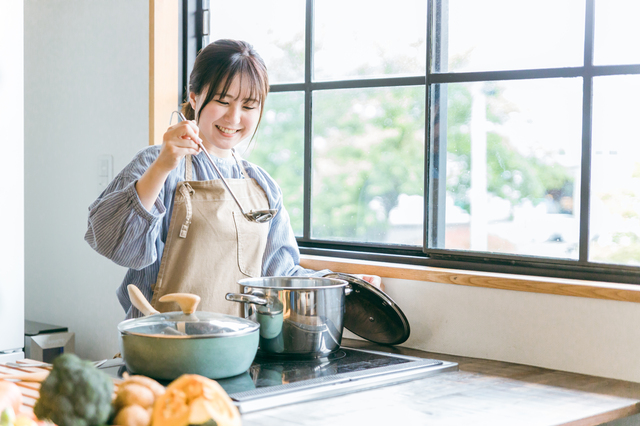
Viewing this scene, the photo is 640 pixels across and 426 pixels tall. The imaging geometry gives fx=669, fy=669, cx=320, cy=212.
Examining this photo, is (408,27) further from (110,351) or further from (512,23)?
(110,351)

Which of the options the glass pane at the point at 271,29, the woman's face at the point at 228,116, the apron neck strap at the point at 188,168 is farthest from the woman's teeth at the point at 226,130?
the glass pane at the point at 271,29

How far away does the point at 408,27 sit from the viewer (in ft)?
6.50

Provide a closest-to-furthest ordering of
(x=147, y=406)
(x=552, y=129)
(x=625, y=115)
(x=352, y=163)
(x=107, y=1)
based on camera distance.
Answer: (x=147, y=406) < (x=625, y=115) < (x=552, y=129) < (x=352, y=163) < (x=107, y=1)

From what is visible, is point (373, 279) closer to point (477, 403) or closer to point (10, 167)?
point (477, 403)

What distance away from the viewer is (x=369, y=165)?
2090 millimetres

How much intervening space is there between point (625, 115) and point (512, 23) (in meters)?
0.38

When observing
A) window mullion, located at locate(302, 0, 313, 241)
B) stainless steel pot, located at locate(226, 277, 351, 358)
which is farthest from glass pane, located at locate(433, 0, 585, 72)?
stainless steel pot, located at locate(226, 277, 351, 358)

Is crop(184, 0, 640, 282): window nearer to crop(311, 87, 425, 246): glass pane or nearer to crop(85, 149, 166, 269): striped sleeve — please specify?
crop(311, 87, 425, 246): glass pane

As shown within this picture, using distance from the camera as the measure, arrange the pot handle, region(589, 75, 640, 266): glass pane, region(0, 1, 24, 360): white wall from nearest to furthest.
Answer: the pot handle
region(589, 75, 640, 266): glass pane
region(0, 1, 24, 360): white wall

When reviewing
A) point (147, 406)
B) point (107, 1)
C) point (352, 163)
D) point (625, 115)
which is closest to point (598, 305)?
point (625, 115)

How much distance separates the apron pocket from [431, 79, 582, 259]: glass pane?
1.64 ft

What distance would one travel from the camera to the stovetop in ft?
3.70

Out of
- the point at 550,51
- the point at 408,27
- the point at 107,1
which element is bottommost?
the point at 550,51

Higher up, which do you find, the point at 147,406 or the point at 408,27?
the point at 408,27
